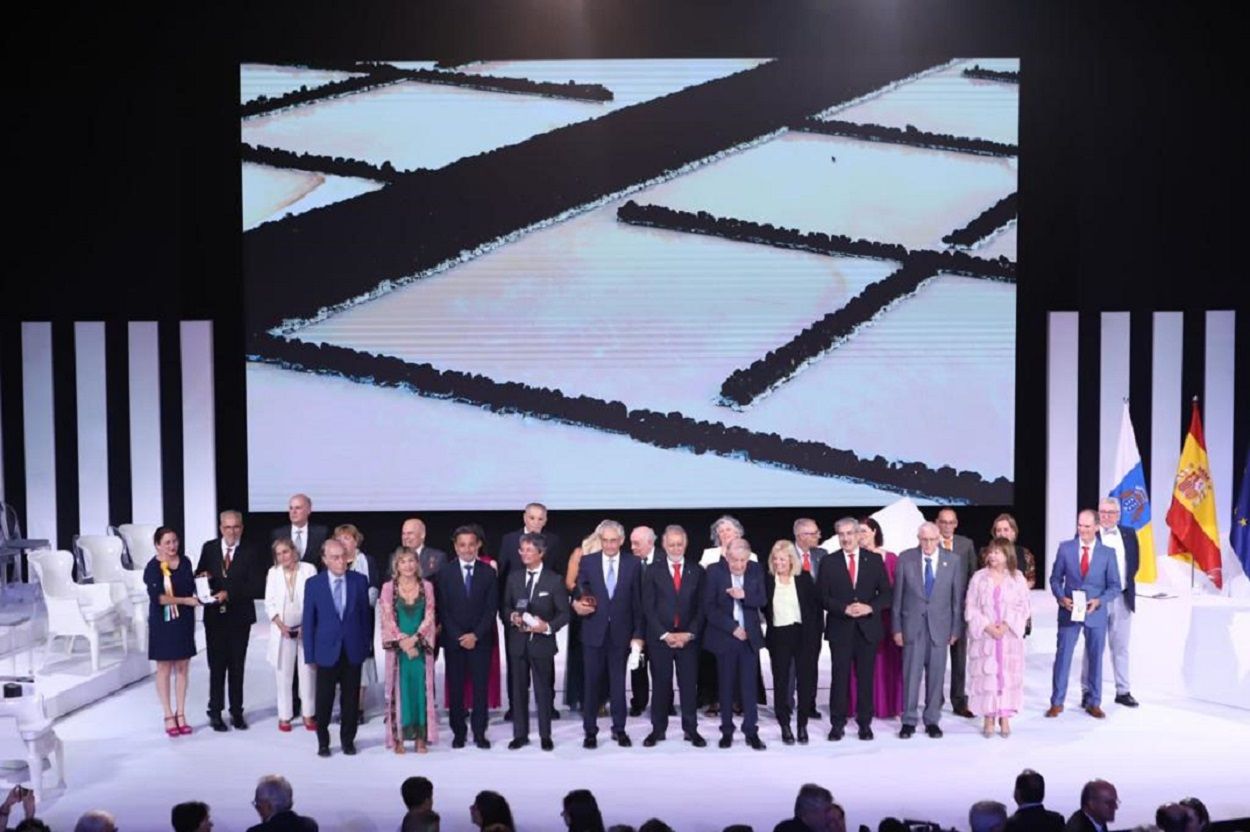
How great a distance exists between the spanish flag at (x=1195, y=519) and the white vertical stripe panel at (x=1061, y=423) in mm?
1608

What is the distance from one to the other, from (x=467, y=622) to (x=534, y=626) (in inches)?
15.9

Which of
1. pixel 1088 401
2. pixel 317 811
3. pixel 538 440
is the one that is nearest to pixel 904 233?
pixel 1088 401

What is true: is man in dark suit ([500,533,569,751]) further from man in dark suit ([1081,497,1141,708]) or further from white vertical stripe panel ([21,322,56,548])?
white vertical stripe panel ([21,322,56,548])

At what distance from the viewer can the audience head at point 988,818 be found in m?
5.19

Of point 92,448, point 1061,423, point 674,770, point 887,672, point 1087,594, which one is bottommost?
point 674,770

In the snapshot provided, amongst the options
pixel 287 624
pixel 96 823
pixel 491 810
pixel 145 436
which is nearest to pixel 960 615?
pixel 287 624

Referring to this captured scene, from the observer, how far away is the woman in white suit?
887cm

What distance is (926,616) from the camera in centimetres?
889

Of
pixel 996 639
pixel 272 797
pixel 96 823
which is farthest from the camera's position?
pixel 996 639

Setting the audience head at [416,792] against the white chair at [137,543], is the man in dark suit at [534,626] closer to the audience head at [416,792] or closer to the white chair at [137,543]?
the audience head at [416,792]

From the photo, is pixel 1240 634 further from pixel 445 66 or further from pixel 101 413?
pixel 101 413

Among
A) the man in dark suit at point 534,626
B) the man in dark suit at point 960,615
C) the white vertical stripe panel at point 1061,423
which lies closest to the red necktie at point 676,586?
the man in dark suit at point 534,626

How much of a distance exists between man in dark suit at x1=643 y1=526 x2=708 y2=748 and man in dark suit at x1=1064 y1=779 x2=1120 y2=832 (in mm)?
3426

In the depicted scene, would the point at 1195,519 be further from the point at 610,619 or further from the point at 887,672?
the point at 610,619
